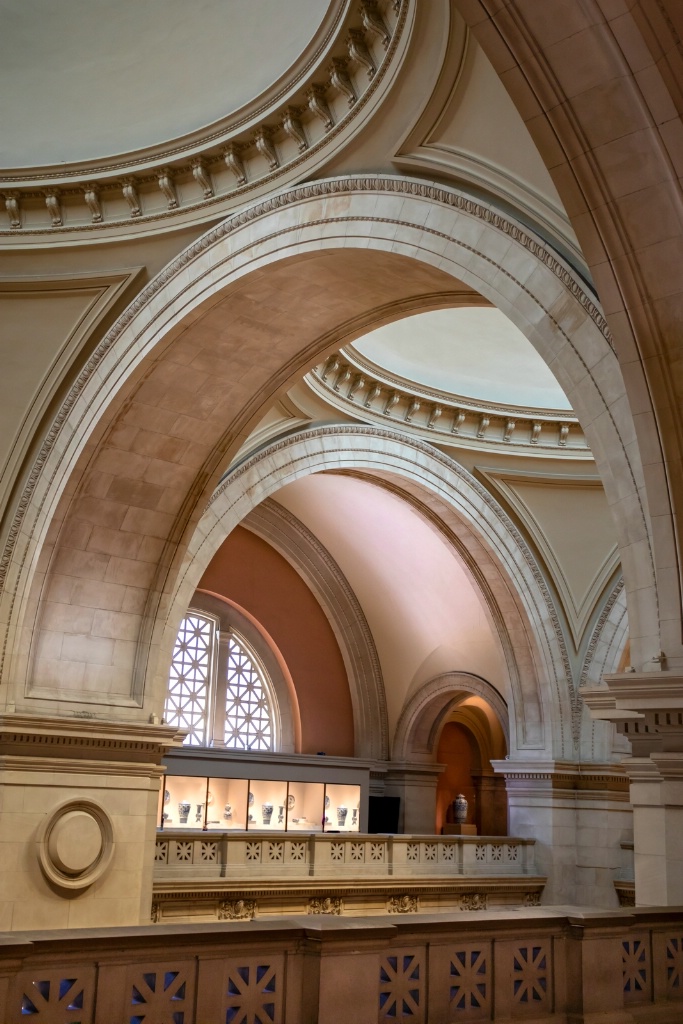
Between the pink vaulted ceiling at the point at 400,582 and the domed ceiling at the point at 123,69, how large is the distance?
7786 mm

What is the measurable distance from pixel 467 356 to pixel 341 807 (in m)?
7.33

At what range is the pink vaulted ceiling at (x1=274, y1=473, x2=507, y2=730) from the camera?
1714 cm

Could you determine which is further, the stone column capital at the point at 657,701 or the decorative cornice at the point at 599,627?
the decorative cornice at the point at 599,627

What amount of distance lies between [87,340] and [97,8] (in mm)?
2885

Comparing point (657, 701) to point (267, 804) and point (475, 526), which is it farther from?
point (267, 804)

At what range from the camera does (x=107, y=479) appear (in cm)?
1055

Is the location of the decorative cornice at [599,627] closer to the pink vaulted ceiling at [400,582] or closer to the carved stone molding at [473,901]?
the pink vaulted ceiling at [400,582]

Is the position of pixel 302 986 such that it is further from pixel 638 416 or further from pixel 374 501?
pixel 374 501

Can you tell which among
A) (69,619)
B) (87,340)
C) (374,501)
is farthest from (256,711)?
(87,340)

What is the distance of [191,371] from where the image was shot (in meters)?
9.98

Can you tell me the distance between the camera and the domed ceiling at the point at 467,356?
563 inches

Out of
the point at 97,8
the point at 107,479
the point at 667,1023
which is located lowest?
the point at 667,1023

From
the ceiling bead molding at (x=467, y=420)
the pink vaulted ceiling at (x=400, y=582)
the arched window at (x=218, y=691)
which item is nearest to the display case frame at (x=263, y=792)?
the arched window at (x=218, y=691)

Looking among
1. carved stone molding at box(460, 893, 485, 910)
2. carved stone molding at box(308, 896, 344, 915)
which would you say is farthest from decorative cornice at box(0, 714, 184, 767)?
carved stone molding at box(460, 893, 485, 910)
